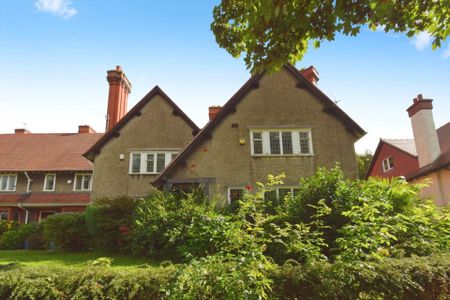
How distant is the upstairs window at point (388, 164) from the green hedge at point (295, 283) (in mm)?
23207

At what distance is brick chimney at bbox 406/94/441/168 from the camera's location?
68.6 ft

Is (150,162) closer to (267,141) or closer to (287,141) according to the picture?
(267,141)

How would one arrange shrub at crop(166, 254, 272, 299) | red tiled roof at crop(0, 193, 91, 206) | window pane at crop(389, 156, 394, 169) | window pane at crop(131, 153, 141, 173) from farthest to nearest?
window pane at crop(389, 156, 394, 169) < red tiled roof at crop(0, 193, 91, 206) < window pane at crop(131, 153, 141, 173) < shrub at crop(166, 254, 272, 299)

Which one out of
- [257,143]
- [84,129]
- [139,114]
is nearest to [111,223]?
[257,143]

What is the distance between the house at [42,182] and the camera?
987 inches

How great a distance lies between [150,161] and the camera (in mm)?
20234

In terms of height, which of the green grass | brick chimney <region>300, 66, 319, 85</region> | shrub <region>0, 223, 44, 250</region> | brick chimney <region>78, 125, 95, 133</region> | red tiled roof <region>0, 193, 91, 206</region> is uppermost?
brick chimney <region>78, 125, 95, 133</region>

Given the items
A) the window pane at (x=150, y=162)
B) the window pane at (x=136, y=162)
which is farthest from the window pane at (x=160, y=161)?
the window pane at (x=136, y=162)

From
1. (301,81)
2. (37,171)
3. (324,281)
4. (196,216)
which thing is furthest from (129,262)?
(37,171)

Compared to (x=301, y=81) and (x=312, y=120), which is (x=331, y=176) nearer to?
(x=312, y=120)

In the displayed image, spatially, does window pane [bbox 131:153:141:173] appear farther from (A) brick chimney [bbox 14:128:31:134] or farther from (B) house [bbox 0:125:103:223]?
(A) brick chimney [bbox 14:128:31:134]

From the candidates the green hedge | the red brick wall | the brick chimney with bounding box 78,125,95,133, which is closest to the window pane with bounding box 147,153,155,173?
the green hedge

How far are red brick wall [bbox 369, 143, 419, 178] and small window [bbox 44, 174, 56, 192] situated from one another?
26.8 meters

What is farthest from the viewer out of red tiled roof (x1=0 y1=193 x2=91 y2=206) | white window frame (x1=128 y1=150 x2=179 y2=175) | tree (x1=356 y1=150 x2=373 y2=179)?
tree (x1=356 y1=150 x2=373 y2=179)
